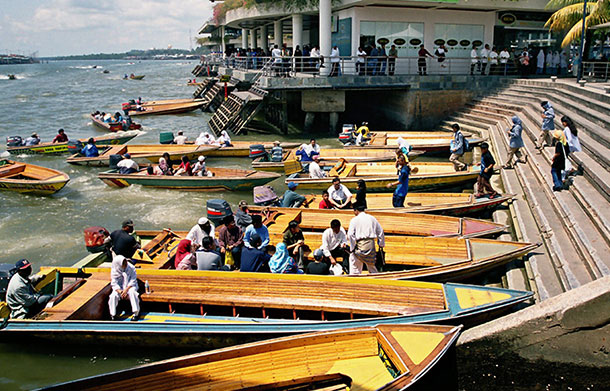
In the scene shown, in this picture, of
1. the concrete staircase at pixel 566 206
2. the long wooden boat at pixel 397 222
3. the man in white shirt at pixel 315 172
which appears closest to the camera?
the concrete staircase at pixel 566 206

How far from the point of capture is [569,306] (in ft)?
20.3

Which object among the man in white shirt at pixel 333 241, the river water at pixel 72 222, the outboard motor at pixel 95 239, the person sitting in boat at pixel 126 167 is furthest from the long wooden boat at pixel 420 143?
the outboard motor at pixel 95 239

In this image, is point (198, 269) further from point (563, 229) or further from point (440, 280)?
point (563, 229)

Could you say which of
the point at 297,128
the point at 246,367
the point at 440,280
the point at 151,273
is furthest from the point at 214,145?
the point at 246,367

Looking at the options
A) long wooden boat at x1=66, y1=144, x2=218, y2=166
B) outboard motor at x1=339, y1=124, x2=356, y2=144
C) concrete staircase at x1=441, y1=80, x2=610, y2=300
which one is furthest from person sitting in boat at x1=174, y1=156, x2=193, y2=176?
concrete staircase at x1=441, y1=80, x2=610, y2=300

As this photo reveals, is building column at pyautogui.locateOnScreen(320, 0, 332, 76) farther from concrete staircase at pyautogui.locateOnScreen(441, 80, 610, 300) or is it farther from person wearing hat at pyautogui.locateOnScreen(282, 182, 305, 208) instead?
person wearing hat at pyautogui.locateOnScreen(282, 182, 305, 208)

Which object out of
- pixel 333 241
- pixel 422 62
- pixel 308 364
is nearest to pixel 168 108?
pixel 422 62

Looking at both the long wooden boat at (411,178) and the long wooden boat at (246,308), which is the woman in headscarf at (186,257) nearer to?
the long wooden boat at (246,308)

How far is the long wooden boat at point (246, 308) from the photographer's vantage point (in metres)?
7.60

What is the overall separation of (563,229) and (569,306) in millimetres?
3741

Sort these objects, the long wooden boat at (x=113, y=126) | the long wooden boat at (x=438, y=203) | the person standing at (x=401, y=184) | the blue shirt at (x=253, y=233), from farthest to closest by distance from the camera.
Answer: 1. the long wooden boat at (x=113, y=126)
2. the long wooden boat at (x=438, y=203)
3. the person standing at (x=401, y=184)
4. the blue shirt at (x=253, y=233)

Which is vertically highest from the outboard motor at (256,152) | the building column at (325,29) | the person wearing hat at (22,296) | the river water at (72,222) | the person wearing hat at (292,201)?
the building column at (325,29)

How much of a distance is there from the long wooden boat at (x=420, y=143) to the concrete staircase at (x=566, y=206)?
6.61 ft

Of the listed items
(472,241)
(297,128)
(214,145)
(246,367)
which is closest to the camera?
(246,367)
